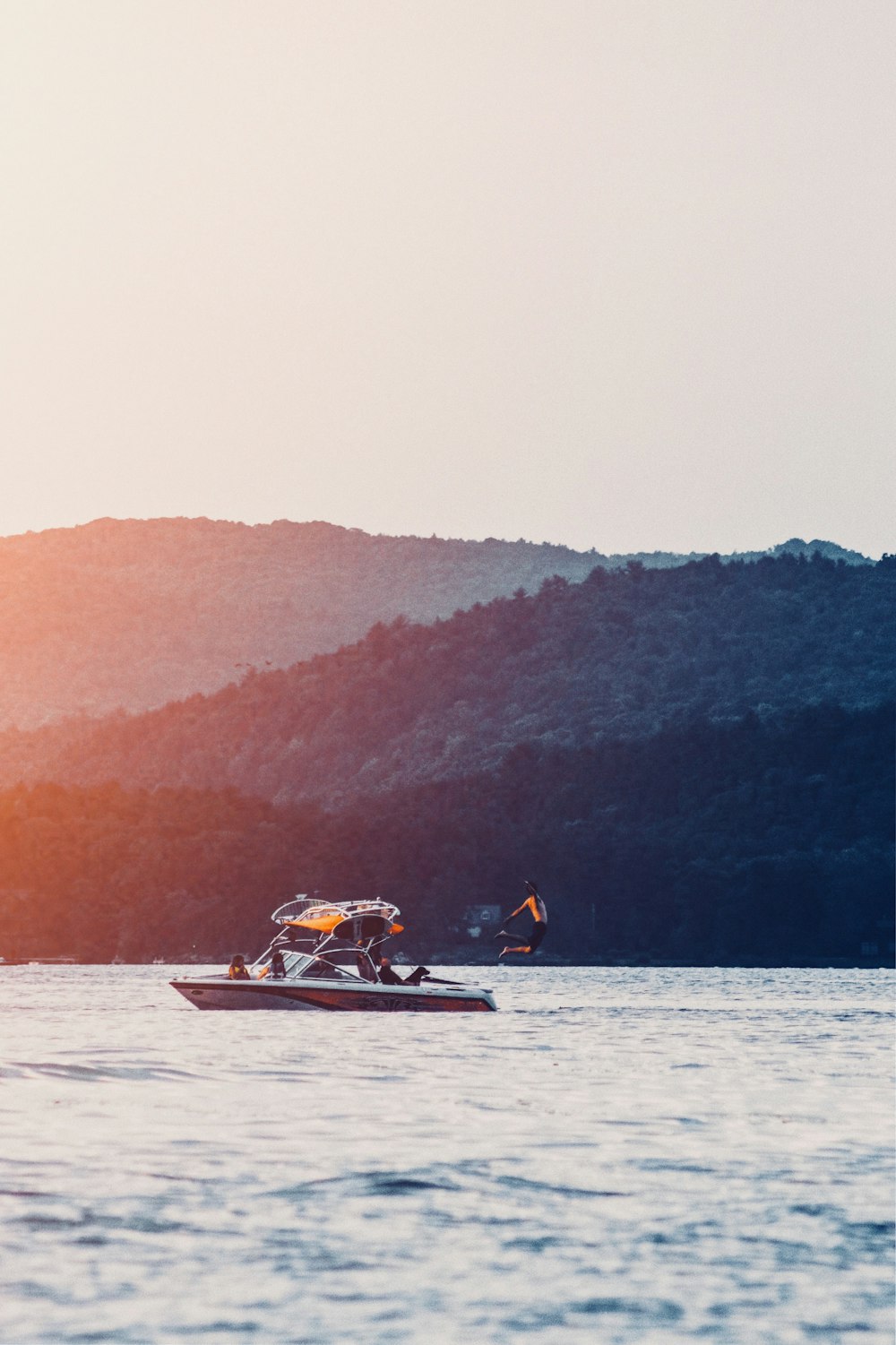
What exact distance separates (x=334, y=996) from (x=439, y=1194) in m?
39.3

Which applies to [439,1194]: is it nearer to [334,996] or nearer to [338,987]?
[338,987]

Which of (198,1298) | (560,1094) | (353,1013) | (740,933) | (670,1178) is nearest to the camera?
(198,1298)

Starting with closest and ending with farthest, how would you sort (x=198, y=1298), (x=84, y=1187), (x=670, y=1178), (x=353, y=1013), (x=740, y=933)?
(x=198, y=1298)
(x=84, y=1187)
(x=670, y=1178)
(x=353, y=1013)
(x=740, y=933)

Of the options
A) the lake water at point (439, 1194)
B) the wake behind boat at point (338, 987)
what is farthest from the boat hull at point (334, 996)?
the lake water at point (439, 1194)

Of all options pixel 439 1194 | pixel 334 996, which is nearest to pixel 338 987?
pixel 334 996

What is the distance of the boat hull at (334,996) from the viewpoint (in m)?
64.9

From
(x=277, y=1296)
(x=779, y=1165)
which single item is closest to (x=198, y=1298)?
(x=277, y=1296)

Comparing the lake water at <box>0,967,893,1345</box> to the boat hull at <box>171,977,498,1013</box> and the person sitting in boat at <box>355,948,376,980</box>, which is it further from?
the person sitting in boat at <box>355,948,376,980</box>

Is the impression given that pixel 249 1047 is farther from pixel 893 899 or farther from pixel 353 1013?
pixel 893 899

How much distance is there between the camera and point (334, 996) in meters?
65.1

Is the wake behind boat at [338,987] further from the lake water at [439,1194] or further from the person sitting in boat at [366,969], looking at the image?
the lake water at [439,1194]

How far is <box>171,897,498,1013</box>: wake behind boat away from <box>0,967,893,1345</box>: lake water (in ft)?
35.0

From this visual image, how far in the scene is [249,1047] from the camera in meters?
52.6

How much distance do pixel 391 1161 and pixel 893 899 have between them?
170 meters
